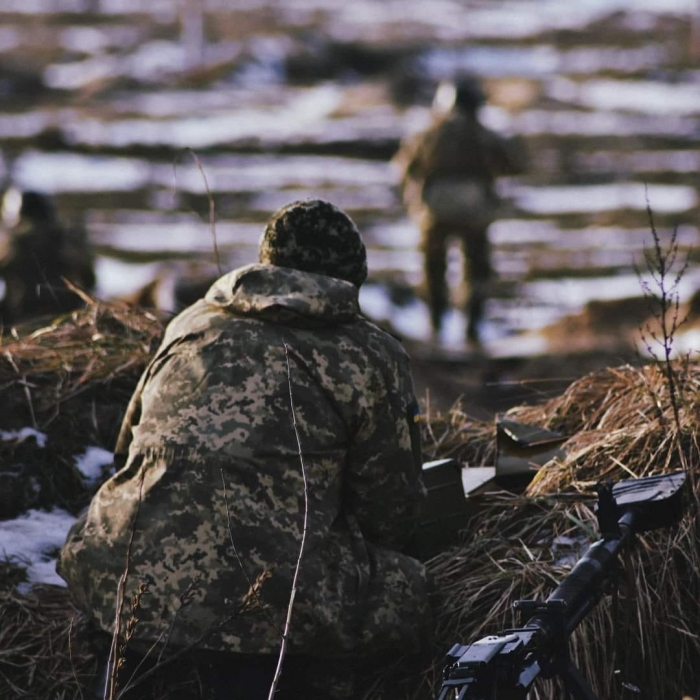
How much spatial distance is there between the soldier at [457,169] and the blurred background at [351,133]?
965mm

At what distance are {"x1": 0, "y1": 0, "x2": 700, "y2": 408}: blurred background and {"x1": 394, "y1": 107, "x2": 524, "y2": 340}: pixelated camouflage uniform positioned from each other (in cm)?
95

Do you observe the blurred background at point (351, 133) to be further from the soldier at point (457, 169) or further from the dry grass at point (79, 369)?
the soldier at point (457, 169)

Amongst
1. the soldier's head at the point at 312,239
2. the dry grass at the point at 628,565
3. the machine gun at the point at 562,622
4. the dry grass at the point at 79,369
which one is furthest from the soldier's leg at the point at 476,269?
the machine gun at the point at 562,622

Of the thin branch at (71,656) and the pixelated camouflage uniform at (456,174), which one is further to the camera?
the pixelated camouflage uniform at (456,174)

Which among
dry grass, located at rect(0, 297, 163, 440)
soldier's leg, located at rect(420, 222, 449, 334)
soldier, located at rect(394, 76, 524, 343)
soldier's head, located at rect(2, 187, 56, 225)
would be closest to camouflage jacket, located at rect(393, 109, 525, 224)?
soldier, located at rect(394, 76, 524, 343)

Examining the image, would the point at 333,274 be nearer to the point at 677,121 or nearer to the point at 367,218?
the point at 367,218

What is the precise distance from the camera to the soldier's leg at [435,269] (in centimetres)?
1262

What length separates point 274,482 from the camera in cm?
361

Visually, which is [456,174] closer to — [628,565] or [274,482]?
[274,482]

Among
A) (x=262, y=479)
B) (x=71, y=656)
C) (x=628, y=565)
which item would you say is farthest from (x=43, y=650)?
(x=628, y=565)

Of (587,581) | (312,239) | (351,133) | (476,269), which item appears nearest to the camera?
(587,581)

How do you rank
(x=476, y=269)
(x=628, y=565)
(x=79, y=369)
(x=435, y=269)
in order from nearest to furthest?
(x=628, y=565)
(x=79, y=369)
(x=476, y=269)
(x=435, y=269)

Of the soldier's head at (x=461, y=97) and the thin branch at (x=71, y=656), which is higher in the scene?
the soldier's head at (x=461, y=97)

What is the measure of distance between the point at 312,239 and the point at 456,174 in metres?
8.21
